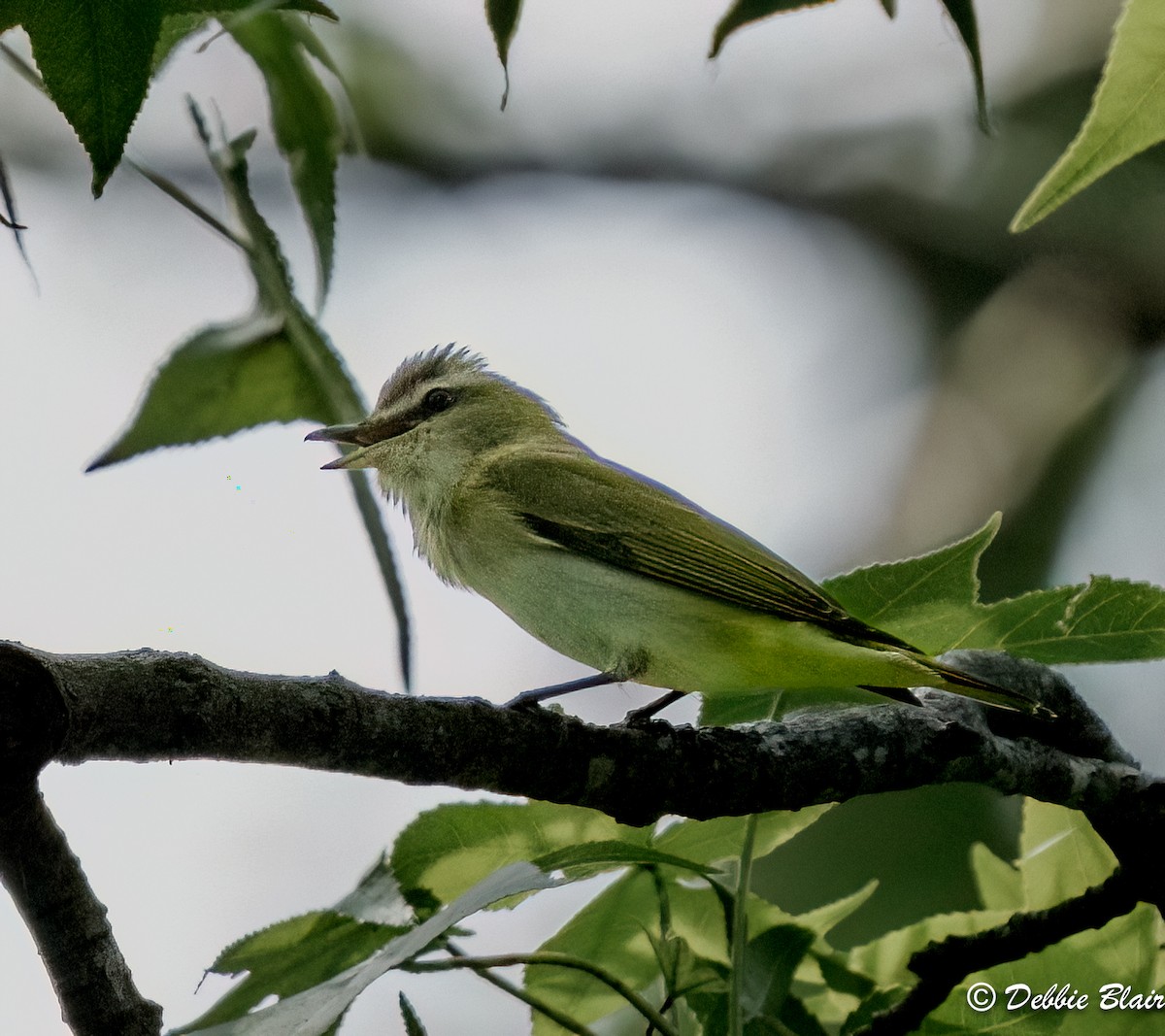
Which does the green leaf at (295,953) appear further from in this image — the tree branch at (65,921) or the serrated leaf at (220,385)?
the serrated leaf at (220,385)

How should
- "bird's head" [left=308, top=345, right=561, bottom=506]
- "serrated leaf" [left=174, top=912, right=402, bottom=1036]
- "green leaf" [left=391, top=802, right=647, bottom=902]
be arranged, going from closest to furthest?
"serrated leaf" [left=174, top=912, right=402, bottom=1036] < "green leaf" [left=391, top=802, right=647, bottom=902] < "bird's head" [left=308, top=345, right=561, bottom=506]

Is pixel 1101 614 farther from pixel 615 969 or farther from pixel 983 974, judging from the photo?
pixel 615 969

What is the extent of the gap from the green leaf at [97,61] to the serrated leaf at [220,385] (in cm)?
67

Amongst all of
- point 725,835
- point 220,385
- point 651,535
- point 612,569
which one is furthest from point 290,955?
point 651,535

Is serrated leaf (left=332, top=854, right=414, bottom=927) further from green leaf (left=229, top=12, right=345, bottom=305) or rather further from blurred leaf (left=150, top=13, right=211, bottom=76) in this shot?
blurred leaf (left=150, top=13, right=211, bottom=76)

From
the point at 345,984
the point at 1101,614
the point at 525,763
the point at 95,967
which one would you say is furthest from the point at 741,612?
the point at 95,967

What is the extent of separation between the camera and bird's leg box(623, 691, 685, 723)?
6.61ft

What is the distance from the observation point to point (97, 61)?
1198 millimetres

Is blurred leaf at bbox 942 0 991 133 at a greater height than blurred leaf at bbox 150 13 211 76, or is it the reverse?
blurred leaf at bbox 150 13 211 76

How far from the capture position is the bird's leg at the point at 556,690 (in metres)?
1.74

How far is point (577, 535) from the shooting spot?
248 centimetres

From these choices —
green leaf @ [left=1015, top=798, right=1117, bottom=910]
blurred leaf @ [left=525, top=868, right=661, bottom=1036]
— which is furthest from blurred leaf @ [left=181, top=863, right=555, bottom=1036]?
green leaf @ [left=1015, top=798, right=1117, bottom=910]

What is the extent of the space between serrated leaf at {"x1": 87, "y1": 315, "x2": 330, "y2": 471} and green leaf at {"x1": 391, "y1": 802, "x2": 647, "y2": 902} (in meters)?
0.62

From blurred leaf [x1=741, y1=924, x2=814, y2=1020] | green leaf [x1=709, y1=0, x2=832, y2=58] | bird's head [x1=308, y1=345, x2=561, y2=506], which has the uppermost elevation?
green leaf [x1=709, y1=0, x2=832, y2=58]
